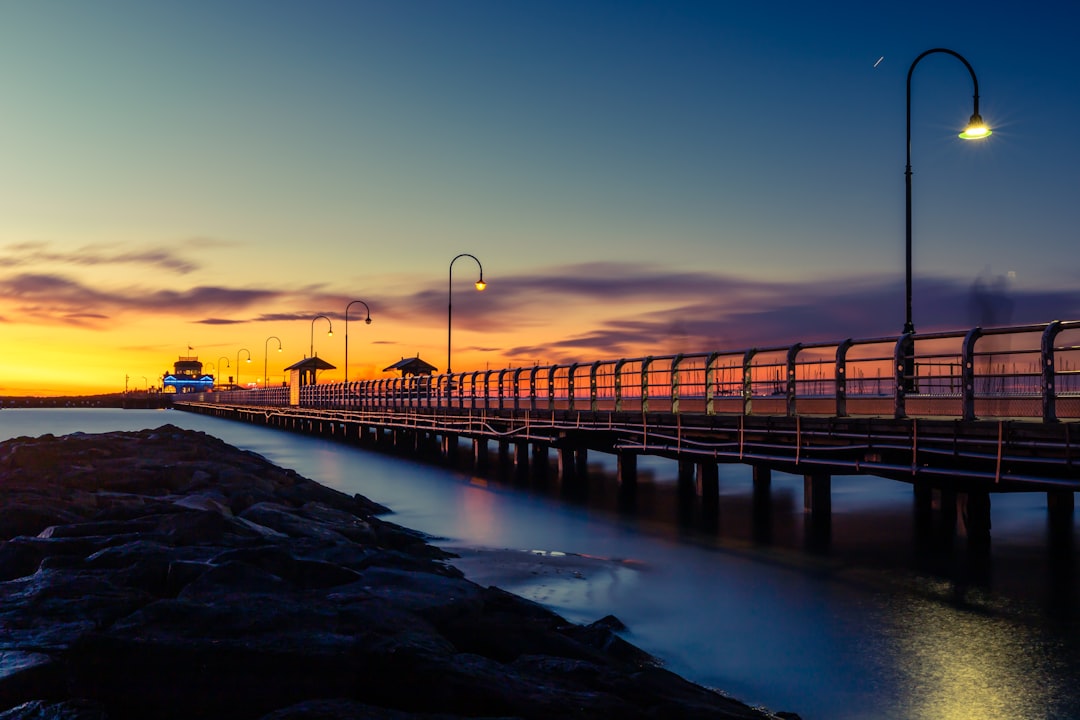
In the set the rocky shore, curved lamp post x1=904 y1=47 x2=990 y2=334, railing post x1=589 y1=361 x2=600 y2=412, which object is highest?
curved lamp post x1=904 y1=47 x2=990 y2=334

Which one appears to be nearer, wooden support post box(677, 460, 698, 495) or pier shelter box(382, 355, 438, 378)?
wooden support post box(677, 460, 698, 495)

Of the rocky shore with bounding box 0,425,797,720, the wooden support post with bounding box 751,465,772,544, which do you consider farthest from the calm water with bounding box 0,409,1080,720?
the rocky shore with bounding box 0,425,797,720

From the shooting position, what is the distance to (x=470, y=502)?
→ 2516 centimetres

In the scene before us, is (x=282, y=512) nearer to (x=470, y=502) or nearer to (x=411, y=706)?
(x=411, y=706)

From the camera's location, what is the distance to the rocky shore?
238 inches

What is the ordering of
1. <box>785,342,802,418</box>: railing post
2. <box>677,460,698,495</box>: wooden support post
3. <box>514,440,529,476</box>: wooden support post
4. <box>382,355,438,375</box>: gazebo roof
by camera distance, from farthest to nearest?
<box>382,355,438,375</box>: gazebo roof
<box>514,440,529,476</box>: wooden support post
<box>677,460,698,495</box>: wooden support post
<box>785,342,802,418</box>: railing post

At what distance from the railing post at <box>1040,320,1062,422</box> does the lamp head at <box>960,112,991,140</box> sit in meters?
6.85

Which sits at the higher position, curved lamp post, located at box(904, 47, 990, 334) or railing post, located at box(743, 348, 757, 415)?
curved lamp post, located at box(904, 47, 990, 334)

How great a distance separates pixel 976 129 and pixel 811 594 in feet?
30.9

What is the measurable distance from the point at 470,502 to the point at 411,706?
19.1 meters

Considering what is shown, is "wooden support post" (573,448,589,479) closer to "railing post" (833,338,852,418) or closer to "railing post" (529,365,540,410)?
"railing post" (529,365,540,410)

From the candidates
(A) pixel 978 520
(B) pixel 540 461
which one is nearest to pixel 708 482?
(A) pixel 978 520

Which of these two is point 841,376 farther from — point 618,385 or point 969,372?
point 618,385

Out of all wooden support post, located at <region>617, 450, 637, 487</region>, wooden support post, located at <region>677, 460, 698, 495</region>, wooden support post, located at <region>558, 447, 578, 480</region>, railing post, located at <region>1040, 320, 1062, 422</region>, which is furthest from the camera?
wooden support post, located at <region>558, 447, 578, 480</region>
